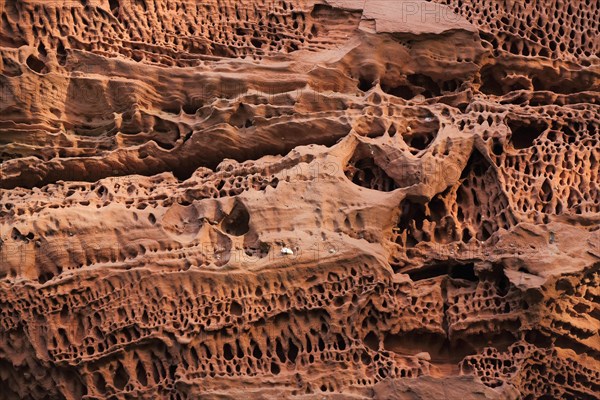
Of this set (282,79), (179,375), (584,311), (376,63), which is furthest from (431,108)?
(179,375)

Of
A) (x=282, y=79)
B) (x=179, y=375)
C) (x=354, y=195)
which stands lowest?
(x=179, y=375)

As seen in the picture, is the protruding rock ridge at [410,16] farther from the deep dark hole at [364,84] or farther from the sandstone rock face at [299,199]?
the deep dark hole at [364,84]

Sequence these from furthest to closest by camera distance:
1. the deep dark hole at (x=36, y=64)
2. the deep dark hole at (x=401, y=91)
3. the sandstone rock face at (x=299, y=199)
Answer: the deep dark hole at (x=401, y=91) → the deep dark hole at (x=36, y=64) → the sandstone rock face at (x=299, y=199)

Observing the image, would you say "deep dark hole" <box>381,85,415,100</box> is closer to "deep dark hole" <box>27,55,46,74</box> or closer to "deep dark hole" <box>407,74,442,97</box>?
"deep dark hole" <box>407,74,442,97</box>

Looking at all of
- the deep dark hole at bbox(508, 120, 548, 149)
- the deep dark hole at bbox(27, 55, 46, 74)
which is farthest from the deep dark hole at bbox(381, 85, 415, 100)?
the deep dark hole at bbox(27, 55, 46, 74)

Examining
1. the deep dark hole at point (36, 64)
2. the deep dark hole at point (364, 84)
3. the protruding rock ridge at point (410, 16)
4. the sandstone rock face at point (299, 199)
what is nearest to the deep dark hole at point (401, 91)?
the sandstone rock face at point (299, 199)

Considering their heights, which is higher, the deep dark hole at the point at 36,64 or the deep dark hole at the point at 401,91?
the deep dark hole at the point at 36,64

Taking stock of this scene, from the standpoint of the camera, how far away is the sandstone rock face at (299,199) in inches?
316

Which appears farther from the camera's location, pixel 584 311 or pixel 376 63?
pixel 376 63

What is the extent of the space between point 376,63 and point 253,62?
0.87m

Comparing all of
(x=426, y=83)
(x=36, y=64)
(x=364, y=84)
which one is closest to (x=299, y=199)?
(x=364, y=84)

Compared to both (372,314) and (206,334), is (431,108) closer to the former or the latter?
(372,314)

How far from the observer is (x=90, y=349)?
8.09 meters

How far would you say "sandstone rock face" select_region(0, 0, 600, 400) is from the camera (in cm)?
803
